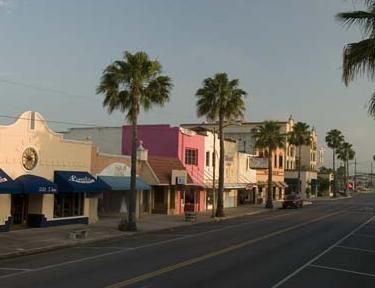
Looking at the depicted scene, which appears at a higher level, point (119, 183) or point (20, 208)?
point (119, 183)

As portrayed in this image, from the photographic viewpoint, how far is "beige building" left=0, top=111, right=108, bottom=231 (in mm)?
31422

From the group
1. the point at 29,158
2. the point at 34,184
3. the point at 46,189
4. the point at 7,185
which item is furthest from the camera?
the point at 29,158

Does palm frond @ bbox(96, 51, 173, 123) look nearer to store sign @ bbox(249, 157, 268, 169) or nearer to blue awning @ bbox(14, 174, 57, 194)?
blue awning @ bbox(14, 174, 57, 194)

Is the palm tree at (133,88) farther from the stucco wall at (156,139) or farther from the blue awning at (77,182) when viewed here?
the stucco wall at (156,139)

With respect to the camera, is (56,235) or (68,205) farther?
(68,205)

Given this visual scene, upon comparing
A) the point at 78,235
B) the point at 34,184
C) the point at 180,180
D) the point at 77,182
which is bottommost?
the point at 78,235

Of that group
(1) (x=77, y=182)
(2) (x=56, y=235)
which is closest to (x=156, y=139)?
(1) (x=77, y=182)

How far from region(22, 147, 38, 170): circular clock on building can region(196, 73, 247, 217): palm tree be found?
20569 mm

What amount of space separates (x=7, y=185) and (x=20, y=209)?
4.31m

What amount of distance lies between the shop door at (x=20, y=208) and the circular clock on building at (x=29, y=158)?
5.89 ft

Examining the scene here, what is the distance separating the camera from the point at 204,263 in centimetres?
1906

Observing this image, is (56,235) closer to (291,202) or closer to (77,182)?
(77,182)

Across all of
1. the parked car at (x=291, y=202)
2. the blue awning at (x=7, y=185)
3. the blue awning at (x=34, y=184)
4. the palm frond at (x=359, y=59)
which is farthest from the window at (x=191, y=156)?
the palm frond at (x=359, y=59)

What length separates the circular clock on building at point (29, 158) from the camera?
107ft
